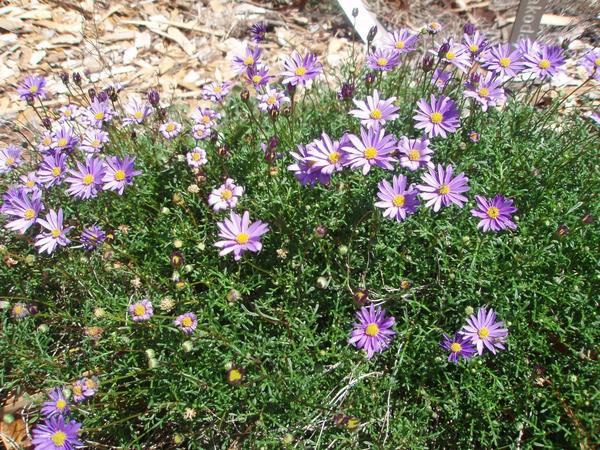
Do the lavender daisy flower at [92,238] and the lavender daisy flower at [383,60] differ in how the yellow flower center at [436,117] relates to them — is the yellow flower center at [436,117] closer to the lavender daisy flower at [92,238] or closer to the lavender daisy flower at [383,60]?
the lavender daisy flower at [383,60]

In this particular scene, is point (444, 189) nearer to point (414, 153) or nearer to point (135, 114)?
point (414, 153)

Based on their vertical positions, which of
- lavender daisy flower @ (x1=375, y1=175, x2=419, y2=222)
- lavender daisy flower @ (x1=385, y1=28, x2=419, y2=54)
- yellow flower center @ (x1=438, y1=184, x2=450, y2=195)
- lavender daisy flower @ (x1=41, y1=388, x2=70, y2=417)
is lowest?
lavender daisy flower @ (x1=41, y1=388, x2=70, y2=417)

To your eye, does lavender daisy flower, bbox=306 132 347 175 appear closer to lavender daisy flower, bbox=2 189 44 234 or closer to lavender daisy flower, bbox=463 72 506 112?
lavender daisy flower, bbox=463 72 506 112

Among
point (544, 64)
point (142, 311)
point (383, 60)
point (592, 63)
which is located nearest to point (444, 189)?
point (383, 60)

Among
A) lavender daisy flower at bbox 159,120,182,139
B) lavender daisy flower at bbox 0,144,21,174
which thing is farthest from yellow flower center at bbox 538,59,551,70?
lavender daisy flower at bbox 0,144,21,174

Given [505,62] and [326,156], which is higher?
[505,62]

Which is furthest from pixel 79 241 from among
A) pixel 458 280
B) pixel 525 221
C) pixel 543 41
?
pixel 543 41

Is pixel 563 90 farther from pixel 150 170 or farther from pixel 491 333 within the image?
pixel 150 170
